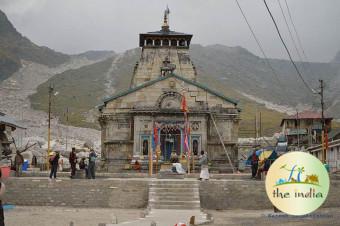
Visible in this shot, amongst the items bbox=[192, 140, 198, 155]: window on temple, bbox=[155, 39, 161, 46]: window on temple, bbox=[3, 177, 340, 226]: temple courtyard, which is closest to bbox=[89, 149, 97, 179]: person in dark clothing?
→ bbox=[3, 177, 340, 226]: temple courtyard

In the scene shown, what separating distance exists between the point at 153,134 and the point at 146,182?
1499cm

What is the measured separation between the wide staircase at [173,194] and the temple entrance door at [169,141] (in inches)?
643

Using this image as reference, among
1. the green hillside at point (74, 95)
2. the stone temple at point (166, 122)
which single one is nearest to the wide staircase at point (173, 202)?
the stone temple at point (166, 122)

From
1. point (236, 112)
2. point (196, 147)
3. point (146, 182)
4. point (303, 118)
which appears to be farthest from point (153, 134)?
point (303, 118)

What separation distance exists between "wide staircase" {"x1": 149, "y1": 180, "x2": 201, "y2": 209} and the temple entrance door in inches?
643

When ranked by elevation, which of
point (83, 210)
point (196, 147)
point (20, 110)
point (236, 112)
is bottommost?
point (83, 210)

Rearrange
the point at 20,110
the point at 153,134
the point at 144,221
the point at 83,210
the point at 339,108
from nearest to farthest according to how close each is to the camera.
→ 1. the point at 144,221
2. the point at 83,210
3. the point at 153,134
4. the point at 20,110
5. the point at 339,108

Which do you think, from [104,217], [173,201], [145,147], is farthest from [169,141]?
[104,217]

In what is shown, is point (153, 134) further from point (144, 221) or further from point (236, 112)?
point (144, 221)

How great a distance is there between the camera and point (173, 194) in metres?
24.7

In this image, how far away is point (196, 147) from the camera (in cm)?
4197

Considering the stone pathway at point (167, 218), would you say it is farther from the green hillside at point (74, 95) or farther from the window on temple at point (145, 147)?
the green hillside at point (74, 95)

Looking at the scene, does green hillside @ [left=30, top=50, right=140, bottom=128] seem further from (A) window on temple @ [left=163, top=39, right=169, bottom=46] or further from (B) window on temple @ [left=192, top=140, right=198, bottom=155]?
(B) window on temple @ [left=192, top=140, right=198, bottom=155]

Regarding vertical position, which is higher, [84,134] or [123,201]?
[84,134]
